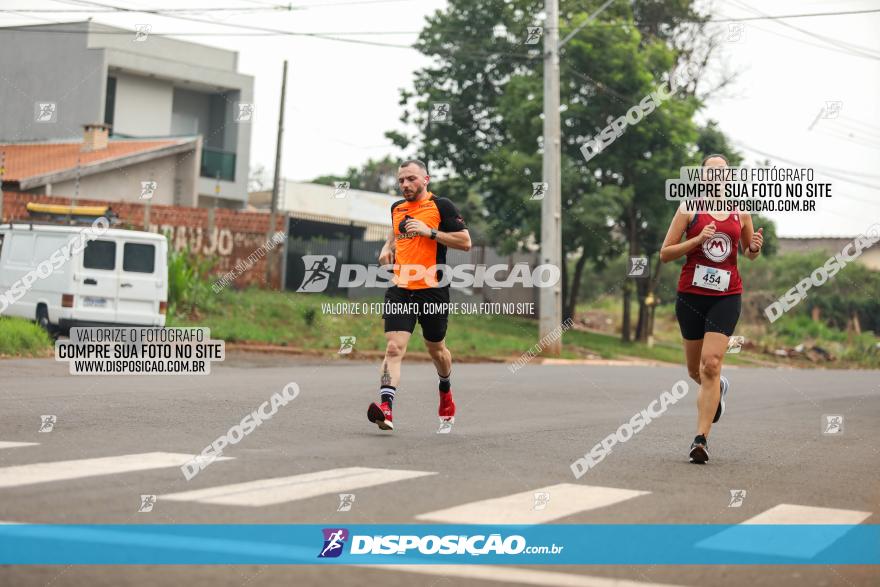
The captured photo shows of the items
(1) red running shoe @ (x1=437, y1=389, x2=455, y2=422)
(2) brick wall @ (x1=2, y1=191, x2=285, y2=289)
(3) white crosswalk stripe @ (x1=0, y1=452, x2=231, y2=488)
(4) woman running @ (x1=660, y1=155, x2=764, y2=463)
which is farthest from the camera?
(2) brick wall @ (x1=2, y1=191, x2=285, y2=289)

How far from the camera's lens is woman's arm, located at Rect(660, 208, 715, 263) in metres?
8.73

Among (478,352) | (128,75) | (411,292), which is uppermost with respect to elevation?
(128,75)

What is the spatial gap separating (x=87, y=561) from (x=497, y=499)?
2326 mm

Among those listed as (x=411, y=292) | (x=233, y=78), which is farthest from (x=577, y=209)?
(x=411, y=292)

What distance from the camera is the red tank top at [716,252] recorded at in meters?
8.80

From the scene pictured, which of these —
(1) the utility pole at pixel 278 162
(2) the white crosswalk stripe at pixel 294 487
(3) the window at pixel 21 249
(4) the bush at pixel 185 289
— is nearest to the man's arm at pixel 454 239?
(2) the white crosswalk stripe at pixel 294 487

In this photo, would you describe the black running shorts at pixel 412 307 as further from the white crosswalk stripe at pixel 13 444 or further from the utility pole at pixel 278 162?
the utility pole at pixel 278 162

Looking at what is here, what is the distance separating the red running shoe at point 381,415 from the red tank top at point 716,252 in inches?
93.4

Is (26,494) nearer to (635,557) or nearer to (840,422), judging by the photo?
(635,557)

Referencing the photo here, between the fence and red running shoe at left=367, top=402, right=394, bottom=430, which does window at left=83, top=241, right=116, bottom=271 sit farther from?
red running shoe at left=367, top=402, right=394, bottom=430

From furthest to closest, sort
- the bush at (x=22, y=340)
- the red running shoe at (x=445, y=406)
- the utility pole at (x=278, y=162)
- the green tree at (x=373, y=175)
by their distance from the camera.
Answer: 1. the green tree at (x=373, y=175)
2. the utility pole at (x=278, y=162)
3. the bush at (x=22, y=340)
4. the red running shoe at (x=445, y=406)

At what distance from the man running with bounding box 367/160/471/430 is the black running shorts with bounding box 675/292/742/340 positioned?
170cm

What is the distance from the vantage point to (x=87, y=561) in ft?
14.9

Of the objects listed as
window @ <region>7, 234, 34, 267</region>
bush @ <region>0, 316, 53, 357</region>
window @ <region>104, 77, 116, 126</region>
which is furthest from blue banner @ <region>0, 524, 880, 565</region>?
window @ <region>104, 77, 116, 126</region>
